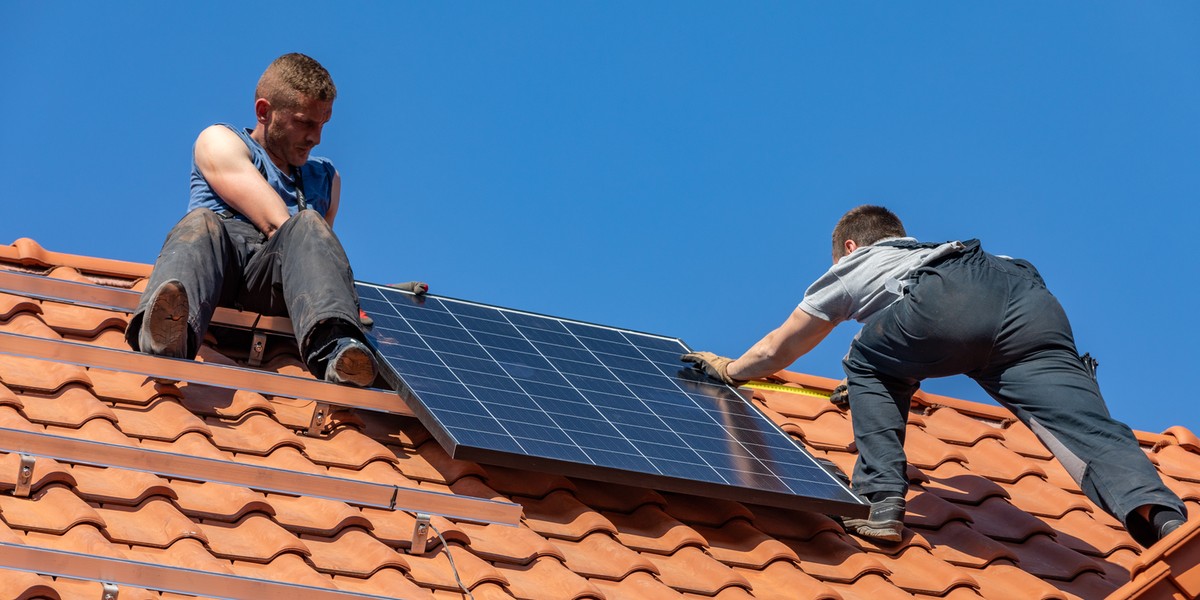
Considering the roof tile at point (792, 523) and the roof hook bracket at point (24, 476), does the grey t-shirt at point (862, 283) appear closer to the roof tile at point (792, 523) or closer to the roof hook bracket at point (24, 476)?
the roof tile at point (792, 523)

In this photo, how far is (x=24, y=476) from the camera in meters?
4.47

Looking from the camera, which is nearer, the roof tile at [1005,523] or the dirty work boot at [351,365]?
the dirty work boot at [351,365]

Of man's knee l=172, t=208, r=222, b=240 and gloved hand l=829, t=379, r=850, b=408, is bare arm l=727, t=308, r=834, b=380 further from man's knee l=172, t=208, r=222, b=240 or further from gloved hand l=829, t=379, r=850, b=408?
man's knee l=172, t=208, r=222, b=240

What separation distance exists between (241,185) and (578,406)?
5.92ft

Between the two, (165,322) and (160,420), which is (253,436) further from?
(165,322)

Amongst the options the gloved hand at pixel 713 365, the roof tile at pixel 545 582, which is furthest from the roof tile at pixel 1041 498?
the roof tile at pixel 545 582

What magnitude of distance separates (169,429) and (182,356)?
0.34 m

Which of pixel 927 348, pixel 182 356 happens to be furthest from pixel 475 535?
pixel 927 348

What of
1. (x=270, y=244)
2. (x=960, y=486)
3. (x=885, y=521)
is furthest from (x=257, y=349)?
(x=960, y=486)

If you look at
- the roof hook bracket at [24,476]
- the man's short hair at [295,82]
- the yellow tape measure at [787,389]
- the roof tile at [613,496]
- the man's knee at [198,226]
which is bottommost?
the roof hook bracket at [24,476]

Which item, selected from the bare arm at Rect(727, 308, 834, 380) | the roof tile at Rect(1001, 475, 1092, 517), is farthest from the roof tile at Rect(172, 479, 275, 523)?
the roof tile at Rect(1001, 475, 1092, 517)

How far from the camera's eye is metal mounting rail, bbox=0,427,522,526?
444 centimetres

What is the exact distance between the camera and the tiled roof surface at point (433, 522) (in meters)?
4.47

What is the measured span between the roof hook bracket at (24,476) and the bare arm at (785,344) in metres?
3.42
